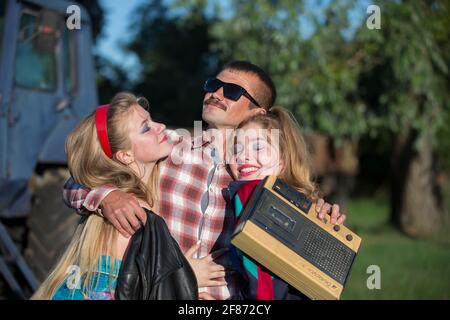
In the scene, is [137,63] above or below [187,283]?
above

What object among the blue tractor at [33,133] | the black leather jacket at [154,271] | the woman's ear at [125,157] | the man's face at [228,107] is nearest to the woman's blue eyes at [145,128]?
the woman's ear at [125,157]

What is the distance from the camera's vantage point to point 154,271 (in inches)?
92.4

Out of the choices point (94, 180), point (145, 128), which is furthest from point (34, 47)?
point (94, 180)

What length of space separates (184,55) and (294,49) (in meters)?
6.37

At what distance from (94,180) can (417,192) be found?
9.59 m

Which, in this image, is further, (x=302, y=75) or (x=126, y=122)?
(x=302, y=75)

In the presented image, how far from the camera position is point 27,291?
177 inches

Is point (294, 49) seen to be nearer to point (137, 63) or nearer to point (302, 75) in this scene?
point (302, 75)

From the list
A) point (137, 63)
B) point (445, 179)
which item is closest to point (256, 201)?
point (137, 63)

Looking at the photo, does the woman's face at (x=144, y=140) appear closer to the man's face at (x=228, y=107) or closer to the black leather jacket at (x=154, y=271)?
the man's face at (x=228, y=107)

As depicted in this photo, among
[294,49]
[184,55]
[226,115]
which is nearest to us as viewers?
[226,115]

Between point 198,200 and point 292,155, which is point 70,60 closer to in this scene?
point 198,200

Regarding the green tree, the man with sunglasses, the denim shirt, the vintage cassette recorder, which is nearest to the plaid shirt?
the man with sunglasses

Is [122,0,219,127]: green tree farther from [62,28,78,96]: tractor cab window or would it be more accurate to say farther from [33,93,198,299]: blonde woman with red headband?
[33,93,198,299]: blonde woman with red headband
